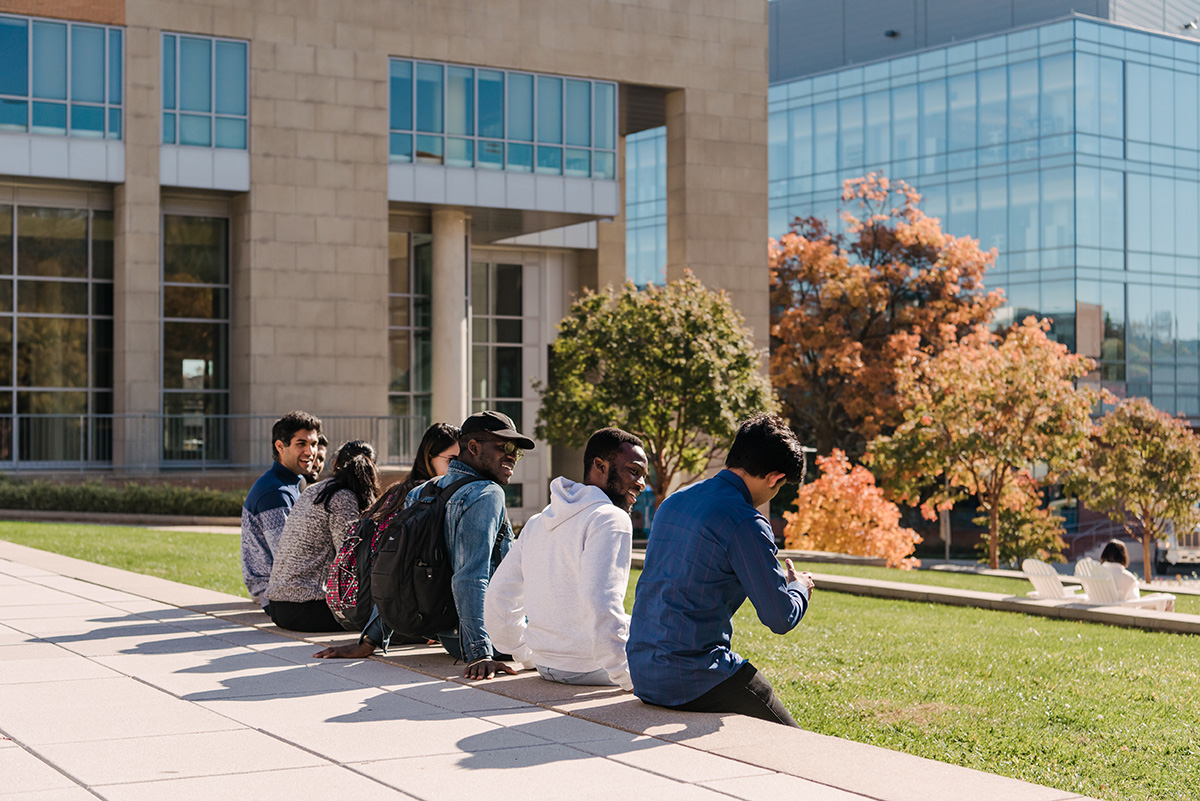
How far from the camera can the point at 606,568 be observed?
6.90 m

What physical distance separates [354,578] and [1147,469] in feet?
101

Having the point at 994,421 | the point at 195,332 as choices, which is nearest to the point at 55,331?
the point at 195,332

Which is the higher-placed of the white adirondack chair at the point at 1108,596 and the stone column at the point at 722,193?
the stone column at the point at 722,193

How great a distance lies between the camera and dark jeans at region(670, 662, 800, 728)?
637 cm

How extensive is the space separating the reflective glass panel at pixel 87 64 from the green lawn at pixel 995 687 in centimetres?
1693

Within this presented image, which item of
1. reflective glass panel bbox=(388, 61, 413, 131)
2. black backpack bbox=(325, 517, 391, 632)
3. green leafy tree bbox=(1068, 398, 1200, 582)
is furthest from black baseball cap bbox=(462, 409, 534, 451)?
green leafy tree bbox=(1068, 398, 1200, 582)

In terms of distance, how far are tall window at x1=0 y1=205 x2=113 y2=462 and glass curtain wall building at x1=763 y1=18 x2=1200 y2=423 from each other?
33209 millimetres

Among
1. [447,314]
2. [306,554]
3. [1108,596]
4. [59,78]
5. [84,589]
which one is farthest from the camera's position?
[447,314]

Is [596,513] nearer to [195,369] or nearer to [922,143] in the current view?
[195,369]

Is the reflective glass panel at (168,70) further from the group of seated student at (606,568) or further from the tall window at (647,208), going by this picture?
the tall window at (647,208)

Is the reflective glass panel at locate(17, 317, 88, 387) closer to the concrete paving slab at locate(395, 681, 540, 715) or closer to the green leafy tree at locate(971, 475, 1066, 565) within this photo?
the green leafy tree at locate(971, 475, 1066, 565)

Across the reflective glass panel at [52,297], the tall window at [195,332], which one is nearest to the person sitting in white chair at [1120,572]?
the tall window at [195,332]

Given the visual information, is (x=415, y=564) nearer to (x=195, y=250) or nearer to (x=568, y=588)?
(x=568, y=588)

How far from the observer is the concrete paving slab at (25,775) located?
5082mm
